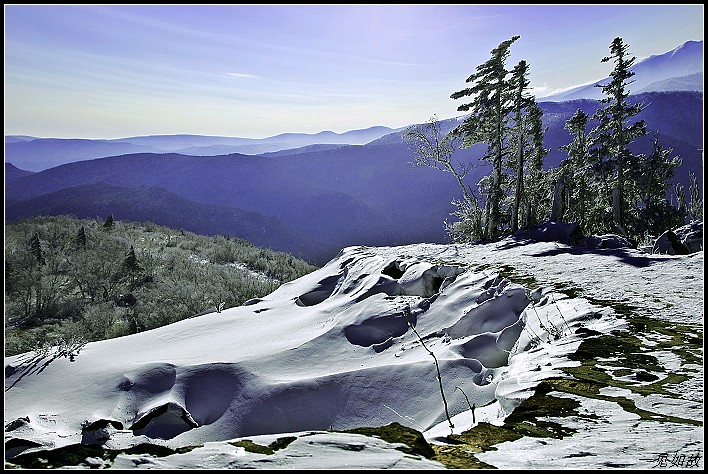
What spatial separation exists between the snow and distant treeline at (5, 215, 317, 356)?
25.9m

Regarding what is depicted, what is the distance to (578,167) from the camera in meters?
27.6

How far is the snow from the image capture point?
2.54 m

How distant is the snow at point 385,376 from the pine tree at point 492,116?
1109cm

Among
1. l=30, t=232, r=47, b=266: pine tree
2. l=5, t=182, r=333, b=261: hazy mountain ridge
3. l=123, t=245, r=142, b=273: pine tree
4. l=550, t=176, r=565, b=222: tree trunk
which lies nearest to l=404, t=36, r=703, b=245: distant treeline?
l=550, t=176, r=565, b=222: tree trunk

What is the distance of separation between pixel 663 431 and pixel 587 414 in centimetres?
53

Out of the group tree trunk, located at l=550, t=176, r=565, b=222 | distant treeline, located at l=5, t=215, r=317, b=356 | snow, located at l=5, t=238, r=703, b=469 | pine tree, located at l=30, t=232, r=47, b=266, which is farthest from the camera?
pine tree, located at l=30, t=232, r=47, b=266

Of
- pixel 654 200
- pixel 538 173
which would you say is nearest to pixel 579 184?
pixel 538 173

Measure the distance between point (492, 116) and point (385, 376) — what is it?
19300mm

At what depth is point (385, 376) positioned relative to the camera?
6.35 m

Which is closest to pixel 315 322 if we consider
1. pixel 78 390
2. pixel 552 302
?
pixel 78 390

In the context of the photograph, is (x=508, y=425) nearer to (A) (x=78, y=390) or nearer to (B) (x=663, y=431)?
(B) (x=663, y=431)

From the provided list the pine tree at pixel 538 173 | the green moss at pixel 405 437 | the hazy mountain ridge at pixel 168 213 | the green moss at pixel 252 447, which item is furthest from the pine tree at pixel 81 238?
the hazy mountain ridge at pixel 168 213

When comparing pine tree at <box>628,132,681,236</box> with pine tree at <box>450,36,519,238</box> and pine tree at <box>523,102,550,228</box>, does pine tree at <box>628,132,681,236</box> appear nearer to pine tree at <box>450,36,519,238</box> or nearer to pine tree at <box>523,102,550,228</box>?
pine tree at <box>523,102,550,228</box>

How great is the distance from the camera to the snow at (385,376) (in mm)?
2543
